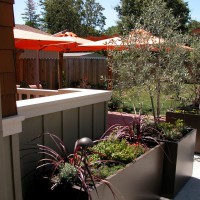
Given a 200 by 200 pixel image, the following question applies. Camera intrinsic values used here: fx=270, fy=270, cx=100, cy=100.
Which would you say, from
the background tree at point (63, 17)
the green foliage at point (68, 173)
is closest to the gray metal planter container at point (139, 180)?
the green foliage at point (68, 173)

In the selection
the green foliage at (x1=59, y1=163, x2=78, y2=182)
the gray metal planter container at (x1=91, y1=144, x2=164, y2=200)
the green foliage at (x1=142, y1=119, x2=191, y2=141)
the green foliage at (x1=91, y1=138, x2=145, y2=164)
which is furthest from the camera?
the green foliage at (x1=142, y1=119, x2=191, y2=141)

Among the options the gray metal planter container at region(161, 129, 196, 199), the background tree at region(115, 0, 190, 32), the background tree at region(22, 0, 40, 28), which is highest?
the background tree at region(22, 0, 40, 28)

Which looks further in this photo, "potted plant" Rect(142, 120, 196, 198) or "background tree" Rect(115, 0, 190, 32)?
"background tree" Rect(115, 0, 190, 32)

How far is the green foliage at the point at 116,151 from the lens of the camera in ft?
8.89

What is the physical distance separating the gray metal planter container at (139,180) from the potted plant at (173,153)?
0.10 meters

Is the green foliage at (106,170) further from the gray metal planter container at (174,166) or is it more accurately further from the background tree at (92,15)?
the background tree at (92,15)

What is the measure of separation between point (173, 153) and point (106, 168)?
4.17 ft

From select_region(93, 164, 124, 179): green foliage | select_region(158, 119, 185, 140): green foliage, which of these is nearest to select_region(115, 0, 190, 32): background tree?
select_region(158, 119, 185, 140): green foliage

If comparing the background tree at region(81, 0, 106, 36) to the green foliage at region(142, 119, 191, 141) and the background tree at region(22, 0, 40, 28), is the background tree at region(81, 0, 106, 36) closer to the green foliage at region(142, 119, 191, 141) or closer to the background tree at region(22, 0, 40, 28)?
the background tree at region(22, 0, 40, 28)

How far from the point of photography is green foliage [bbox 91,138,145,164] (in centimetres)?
271

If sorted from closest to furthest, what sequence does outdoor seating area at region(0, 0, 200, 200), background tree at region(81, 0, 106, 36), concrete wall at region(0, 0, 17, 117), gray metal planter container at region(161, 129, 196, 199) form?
concrete wall at region(0, 0, 17, 117)
outdoor seating area at region(0, 0, 200, 200)
gray metal planter container at region(161, 129, 196, 199)
background tree at region(81, 0, 106, 36)

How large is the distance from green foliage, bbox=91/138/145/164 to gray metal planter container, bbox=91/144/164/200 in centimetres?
8

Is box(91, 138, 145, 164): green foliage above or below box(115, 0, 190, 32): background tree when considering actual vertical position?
below

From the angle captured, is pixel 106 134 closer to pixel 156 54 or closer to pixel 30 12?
pixel 156 54
